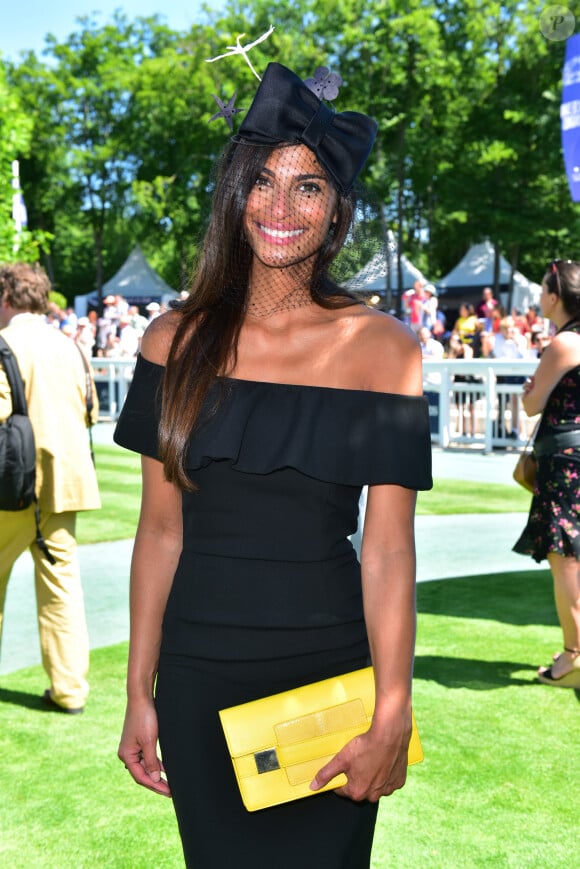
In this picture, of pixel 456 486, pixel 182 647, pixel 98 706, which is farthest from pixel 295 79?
pixel 456 486

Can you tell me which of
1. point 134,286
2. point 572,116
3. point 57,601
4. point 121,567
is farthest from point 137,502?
point 134,286

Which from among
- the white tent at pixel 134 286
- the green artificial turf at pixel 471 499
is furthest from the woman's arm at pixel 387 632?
the white tent at pixel 134 286

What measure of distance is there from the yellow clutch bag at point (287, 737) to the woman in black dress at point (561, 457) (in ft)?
12.3

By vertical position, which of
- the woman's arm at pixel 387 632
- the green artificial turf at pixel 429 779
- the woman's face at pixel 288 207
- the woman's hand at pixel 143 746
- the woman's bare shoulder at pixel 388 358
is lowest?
the green artificial turf at pixel 429 779

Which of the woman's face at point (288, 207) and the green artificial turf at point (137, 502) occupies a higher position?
the woman's face at point (288, 207)

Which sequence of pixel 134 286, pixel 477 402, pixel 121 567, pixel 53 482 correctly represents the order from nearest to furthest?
1. pixel 53 482
2. pixel 121 567
3. pixel 477 402
4. pixel 134 286

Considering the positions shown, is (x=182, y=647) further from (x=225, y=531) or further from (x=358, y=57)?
(x=358, y=57)

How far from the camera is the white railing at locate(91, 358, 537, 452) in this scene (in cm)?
1587

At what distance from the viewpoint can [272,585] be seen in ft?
6.49

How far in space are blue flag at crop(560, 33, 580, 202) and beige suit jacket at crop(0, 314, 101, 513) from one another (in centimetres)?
572

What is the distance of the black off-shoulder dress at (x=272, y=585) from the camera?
198 centimetres

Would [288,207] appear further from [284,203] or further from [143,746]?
[143,746]

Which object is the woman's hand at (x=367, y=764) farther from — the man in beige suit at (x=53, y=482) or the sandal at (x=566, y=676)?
the sandal at (x=566, y=676)

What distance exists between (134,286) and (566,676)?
4137cm
